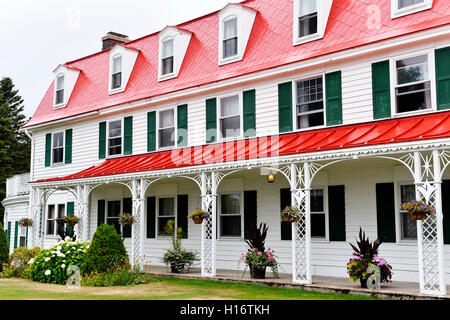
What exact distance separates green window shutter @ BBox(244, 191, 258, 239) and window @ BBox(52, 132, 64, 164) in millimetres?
10223

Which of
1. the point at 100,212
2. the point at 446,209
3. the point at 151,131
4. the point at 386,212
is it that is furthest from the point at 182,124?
the point at 446,209

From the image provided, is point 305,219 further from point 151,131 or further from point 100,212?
point 100,212

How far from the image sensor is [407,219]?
42.0 ft

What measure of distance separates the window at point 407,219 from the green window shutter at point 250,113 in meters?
4.92

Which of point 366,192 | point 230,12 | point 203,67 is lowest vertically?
point 366,192

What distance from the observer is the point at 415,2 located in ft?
43.2

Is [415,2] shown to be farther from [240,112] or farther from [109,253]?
[109,253]

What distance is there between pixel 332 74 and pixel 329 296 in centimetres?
627

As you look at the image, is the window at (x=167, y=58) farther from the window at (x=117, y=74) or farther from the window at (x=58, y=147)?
the window at (x=58, y=147)

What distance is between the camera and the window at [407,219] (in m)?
12.7

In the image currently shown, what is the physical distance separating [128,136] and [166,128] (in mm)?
2123

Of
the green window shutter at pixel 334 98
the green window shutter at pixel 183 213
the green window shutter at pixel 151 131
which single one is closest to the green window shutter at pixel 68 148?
the green window shutter at pixel 151 131

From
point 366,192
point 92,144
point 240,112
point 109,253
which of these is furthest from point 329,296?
point 92,144

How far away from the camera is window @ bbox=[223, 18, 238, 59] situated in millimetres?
17203
